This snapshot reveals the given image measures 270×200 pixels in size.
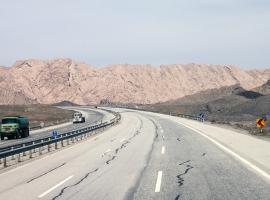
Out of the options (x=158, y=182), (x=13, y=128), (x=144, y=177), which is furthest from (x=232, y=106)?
(x=158, y=182)

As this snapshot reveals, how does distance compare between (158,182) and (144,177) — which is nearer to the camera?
(158,182)

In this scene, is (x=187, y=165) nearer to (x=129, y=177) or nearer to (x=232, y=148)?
(x=129, y=177)

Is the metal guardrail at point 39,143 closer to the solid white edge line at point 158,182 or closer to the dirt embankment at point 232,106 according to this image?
the solid white edge line at point 158,182

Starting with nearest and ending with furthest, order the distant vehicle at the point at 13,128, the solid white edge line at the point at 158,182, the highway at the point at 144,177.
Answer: the highway at the point at 144,177, the solid white edge line at the point at 158,182, the distant vehicle at the point at 13,128

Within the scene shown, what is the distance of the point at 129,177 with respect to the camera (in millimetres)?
13352

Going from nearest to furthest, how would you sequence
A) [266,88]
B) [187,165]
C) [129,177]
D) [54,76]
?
[129,177] → [187,165] → [266,88] → [54,76]

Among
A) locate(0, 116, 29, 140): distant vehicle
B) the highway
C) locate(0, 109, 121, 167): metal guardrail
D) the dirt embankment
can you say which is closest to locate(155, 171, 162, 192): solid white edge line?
the highway

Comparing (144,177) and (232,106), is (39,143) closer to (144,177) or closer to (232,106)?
(144,177)

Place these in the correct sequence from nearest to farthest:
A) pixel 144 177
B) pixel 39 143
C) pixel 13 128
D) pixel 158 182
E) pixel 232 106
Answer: pixel 158 182 → pixel 144 177 → pixel 39 143 → pixel 13 128 → pixel 232 106

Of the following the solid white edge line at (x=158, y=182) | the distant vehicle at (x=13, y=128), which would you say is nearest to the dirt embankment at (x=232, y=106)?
the distant vehicle at (x=13, y=128)

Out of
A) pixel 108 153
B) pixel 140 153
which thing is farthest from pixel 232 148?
pixel 108 153

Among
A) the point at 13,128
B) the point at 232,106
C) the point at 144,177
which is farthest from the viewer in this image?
the point at 232,106

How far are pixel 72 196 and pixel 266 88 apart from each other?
337ft

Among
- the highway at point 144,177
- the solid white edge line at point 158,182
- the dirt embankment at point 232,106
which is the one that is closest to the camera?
the highway at point 144,177
